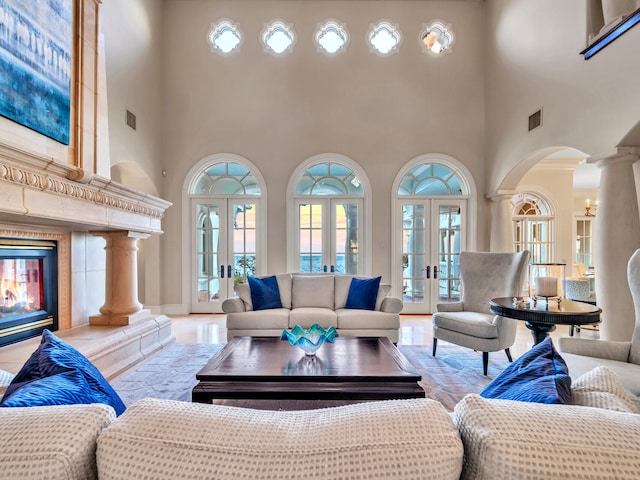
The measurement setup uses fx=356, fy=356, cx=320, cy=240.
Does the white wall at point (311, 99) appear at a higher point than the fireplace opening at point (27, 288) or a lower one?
higher

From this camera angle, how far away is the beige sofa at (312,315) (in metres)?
3.78

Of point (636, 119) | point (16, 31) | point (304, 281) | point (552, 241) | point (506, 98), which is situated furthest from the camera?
point (552, 241)

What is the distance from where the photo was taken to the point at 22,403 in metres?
0.73

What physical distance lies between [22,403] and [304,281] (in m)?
3.61

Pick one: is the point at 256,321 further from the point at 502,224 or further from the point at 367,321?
the point at 502,224

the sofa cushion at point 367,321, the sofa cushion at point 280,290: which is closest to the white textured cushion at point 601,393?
the sofa cushion at point 367,321

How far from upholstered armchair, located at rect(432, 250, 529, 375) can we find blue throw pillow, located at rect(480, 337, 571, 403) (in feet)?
7.78

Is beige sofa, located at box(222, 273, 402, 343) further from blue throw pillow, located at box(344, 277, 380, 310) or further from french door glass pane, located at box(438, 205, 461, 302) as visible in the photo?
french door glass pane, located at box(438, 205, 461, 302)

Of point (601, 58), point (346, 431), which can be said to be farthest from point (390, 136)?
point (346, 431)

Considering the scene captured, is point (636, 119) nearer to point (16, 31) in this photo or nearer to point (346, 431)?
point (346, 431)

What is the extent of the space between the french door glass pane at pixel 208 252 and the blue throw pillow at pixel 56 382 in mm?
5237

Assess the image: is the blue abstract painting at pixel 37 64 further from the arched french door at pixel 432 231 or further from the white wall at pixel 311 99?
the arched french door at pixel 432 231

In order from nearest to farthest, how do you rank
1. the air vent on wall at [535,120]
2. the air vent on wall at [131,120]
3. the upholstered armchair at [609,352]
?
the upholstered armchair at [609,352] < the air vent on wall at [535,120] < the air vent on wall at [131,120]

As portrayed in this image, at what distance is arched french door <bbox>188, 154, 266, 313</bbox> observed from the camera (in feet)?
20.2
